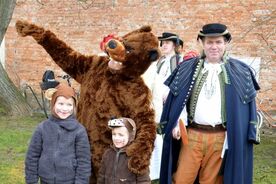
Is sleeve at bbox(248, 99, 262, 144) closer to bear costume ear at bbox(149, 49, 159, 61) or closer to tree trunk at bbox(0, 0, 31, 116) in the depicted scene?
bear costume ear at bbox(149, 49, 159, 61)

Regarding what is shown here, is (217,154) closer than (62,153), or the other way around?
(62,153)

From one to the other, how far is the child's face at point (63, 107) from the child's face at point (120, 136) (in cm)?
37

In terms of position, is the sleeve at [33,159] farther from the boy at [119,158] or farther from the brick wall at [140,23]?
the brick wall at [140,23]

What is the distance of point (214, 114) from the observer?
137 inches

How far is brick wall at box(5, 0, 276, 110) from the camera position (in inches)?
343

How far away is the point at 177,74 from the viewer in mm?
3738

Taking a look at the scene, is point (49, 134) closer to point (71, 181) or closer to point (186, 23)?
point (71, 181)

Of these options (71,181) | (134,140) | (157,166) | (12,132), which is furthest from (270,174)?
(12,132)

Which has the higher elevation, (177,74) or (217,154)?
(177,74)

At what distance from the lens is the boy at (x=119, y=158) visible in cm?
338

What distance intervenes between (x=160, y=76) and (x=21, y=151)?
2.44 metres

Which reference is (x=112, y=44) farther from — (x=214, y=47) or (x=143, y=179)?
(x=143, y=179)

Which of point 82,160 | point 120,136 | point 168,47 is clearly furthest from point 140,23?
point 82,160

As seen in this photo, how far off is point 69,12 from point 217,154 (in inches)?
297
